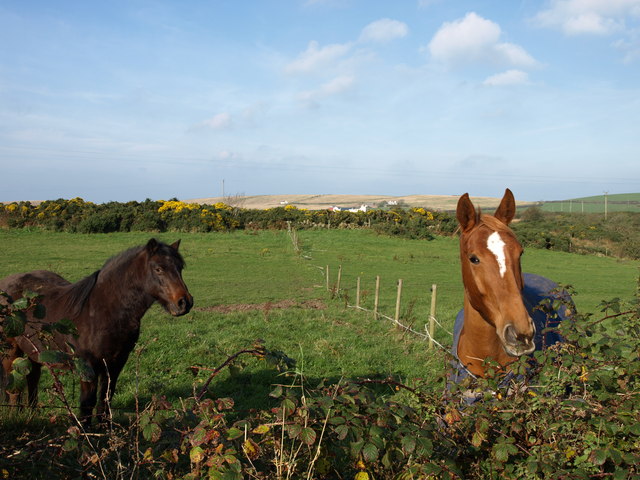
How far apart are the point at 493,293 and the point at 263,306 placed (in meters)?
9.50

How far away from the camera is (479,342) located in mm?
3078

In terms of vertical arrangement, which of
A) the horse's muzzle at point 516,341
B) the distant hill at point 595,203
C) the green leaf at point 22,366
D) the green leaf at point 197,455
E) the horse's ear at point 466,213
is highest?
the distant hill at point 595,203

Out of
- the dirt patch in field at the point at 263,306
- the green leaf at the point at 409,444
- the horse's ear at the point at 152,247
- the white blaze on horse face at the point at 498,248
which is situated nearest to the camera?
the green leaf at the point at 409,444

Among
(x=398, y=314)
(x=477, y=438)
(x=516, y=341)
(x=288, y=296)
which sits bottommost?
(x=288, y=296)

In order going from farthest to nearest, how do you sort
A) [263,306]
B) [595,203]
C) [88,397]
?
1. [595,203]
2. [263,306]
3. [88,397]

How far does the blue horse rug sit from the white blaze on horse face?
29cm

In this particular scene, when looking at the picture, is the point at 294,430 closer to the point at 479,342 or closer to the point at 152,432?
the point at 152,432

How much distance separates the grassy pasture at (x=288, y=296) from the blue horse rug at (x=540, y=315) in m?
0.37

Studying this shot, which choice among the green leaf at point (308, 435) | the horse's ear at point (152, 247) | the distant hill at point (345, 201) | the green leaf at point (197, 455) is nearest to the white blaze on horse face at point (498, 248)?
the green leaf at point (308, 435)

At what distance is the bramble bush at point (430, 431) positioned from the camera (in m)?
1.68

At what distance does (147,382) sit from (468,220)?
178 inches

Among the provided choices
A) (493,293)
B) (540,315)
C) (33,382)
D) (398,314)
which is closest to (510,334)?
(493,293)

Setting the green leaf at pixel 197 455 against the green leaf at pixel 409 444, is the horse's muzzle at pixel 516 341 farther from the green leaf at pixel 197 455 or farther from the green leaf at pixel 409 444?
the green leaf at pixel 197 455

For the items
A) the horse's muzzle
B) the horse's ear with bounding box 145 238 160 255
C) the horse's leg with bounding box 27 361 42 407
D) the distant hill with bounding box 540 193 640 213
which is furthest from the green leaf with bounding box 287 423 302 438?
the distant hill with bounding box 540 193 640 213
